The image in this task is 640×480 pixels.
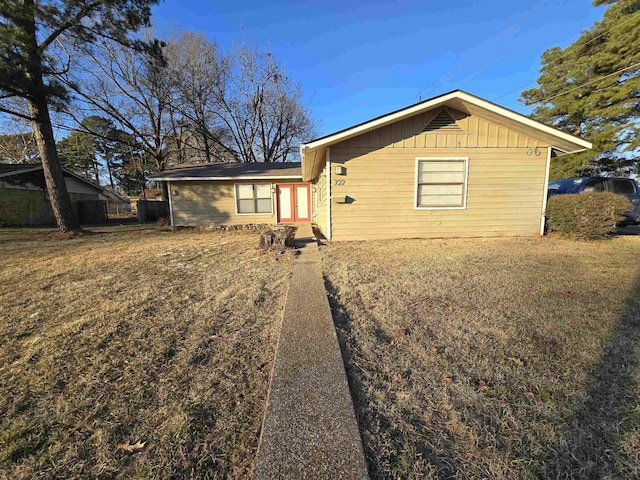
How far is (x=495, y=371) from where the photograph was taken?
1.96 m

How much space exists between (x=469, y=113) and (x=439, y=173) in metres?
1.65

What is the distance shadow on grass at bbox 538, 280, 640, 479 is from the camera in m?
1.25

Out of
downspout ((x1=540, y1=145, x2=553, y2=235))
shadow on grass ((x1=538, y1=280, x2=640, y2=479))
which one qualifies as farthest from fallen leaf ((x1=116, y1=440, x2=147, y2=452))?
downspout ((x1=540, y1=145, x2=553, y2=235))

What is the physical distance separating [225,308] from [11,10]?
32.0 feet

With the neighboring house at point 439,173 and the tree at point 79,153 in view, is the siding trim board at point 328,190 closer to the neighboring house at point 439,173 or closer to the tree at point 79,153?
the neighboring house at point 439,173

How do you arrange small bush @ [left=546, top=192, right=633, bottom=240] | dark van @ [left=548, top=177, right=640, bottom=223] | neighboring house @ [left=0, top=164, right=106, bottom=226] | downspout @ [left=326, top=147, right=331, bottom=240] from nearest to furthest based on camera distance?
small bush @ [left=546, top=192, right=633, bottom=240], downspout @ [left=326, top=147, right=331, bottom=240], dark van @ [left=548, top=177, right=640, bottom=223], neighboring house @ [left=0, top=164, right=106, bottom=226]

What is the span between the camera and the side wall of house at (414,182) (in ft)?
23.3

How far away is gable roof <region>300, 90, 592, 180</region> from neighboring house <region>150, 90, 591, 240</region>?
0.02 m

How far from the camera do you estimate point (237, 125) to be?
2173cm

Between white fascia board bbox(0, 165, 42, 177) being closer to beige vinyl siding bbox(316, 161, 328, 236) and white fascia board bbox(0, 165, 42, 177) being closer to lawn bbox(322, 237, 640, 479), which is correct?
beige vinyl siding bbox(316, 161, 328, 236)

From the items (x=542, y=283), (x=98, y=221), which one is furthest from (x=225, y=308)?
(x=98, y=221)

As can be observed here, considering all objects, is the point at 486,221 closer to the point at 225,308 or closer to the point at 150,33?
the point at 225,308

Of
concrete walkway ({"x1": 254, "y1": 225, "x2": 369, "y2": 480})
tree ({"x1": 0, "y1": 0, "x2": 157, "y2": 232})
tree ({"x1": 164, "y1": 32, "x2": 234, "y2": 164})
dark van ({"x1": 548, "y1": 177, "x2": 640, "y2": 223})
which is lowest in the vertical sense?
concrete walkway ({"x1": 254, "y1": 225, "x2": 369, "y2": 480})

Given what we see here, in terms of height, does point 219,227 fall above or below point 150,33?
below
